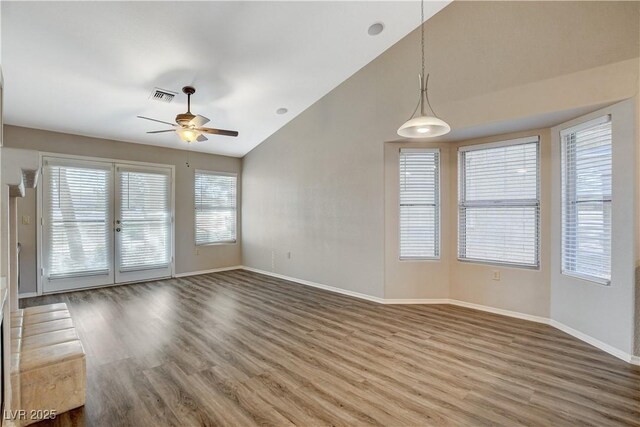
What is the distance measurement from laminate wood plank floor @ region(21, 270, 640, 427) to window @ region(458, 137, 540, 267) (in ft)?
2.82

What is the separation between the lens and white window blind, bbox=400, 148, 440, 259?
4.47 metres

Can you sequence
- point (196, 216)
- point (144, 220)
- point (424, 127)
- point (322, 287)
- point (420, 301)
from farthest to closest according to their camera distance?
point (196, 216) → point (144, 220) → point (322, 287) → point (420, 301) → point (424, 127)

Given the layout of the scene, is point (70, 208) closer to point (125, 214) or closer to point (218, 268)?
point (125, 214)

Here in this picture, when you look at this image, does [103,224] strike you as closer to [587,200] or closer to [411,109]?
[411,109]

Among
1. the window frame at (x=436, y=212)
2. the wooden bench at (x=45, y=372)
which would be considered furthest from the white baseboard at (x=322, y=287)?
the wooden bench at (x=45, y=372)

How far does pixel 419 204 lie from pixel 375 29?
2.44m

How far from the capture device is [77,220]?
520 cm

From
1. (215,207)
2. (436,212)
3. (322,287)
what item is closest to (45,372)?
(322,287)

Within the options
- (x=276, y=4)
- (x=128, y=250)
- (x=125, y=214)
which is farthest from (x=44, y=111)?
(x=276, y=4)

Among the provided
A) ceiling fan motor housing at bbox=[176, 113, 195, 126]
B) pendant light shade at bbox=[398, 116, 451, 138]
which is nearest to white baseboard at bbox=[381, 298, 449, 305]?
pendant light shade at bbox=[398, 116, 451, 138]

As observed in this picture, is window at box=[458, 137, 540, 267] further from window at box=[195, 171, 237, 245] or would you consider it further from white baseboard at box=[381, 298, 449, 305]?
window at box=[195, 171, 237, 245]

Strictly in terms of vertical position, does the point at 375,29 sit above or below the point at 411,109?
above

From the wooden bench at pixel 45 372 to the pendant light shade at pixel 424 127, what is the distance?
3056 mm

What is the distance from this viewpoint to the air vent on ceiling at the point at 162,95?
400 cm
